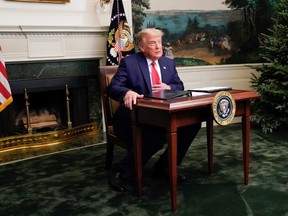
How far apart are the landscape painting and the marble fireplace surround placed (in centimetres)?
83

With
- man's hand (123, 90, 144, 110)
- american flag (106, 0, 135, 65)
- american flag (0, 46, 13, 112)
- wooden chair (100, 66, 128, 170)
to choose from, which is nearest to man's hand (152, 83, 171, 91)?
man's hand (123, 90, 144, 110)

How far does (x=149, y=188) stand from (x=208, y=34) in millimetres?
2797

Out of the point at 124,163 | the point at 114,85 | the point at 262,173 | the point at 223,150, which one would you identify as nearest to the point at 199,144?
the point at 223,150

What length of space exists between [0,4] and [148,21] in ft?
5.70

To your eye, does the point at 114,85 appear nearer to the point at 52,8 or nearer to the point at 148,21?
the point at 52,8

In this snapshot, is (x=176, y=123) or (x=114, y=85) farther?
(x=114, y=85)

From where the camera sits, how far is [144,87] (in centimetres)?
241

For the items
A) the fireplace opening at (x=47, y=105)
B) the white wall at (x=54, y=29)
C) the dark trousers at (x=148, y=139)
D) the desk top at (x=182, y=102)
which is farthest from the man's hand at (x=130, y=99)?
the fireplace opening at (x=47, y=105)

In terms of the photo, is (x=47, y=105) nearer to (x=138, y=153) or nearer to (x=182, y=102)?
(x=138, y=153)

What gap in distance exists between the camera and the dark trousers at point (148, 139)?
2.37 meters

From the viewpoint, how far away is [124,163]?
2.46m

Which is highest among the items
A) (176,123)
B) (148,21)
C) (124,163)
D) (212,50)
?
(148,21)

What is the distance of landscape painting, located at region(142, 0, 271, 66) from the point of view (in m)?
4.41

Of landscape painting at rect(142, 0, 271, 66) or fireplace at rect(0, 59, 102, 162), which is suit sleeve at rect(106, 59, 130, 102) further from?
landscape painting at rect(142, 0, 271, 66)
